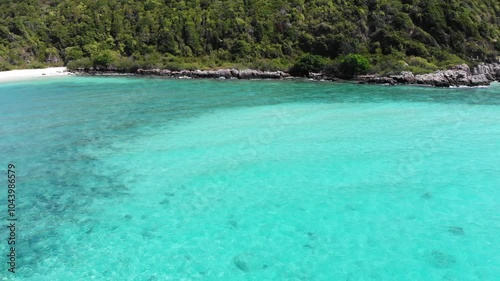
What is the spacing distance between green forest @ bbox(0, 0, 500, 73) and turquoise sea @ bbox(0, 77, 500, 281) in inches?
1222

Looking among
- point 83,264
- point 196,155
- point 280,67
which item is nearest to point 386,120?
point 196,155

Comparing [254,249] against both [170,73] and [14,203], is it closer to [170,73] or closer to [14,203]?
[14,203]

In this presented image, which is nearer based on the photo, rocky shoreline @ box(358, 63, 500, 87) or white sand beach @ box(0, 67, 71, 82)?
rocky shoreline @ box(358, 63, 500, 87)

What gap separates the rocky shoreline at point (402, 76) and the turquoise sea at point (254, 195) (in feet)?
63.1

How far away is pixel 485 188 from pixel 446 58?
144 ft

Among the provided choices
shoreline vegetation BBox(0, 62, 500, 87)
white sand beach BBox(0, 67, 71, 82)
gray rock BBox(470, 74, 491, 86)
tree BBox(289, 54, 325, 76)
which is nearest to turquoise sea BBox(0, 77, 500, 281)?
shoreline vegetation BBox(0, 62, 500, 87)

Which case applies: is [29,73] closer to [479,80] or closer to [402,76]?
[402,76]

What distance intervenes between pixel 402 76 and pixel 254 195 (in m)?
39.2

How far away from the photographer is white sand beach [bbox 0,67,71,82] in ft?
192

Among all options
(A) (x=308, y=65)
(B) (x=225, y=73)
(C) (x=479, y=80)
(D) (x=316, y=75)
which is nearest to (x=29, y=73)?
(B) (x=225, y=73)

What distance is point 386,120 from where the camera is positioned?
A: 87.7ft

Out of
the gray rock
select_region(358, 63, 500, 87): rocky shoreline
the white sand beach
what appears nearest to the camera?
the gray rock

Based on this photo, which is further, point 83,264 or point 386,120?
point 386,120

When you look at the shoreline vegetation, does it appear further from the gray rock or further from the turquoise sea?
the turquoise sea
